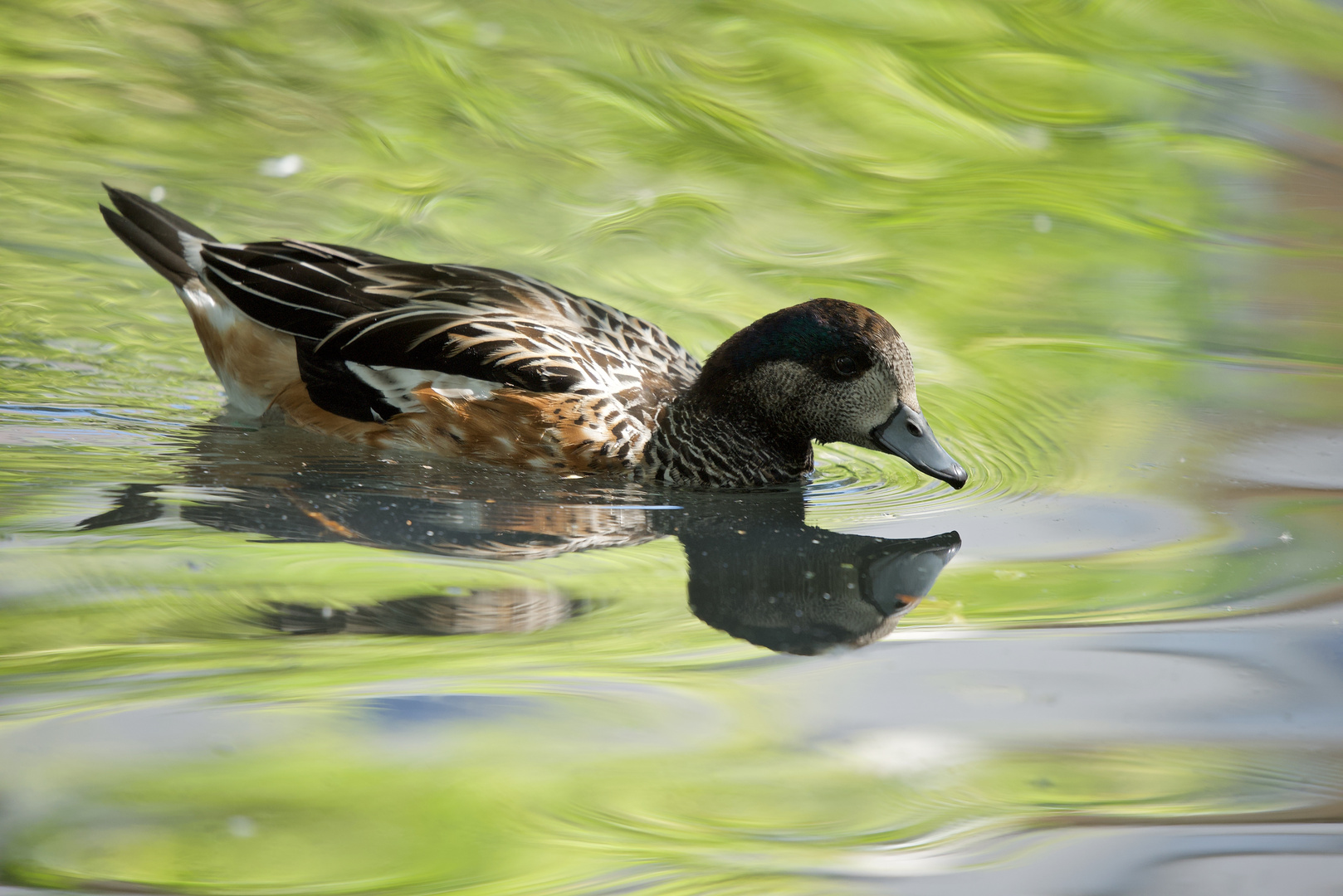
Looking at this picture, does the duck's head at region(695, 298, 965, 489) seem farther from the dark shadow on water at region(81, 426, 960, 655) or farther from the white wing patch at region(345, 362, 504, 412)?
the white wing patch at region(345, 362, 504, 412)

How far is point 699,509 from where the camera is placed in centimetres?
471

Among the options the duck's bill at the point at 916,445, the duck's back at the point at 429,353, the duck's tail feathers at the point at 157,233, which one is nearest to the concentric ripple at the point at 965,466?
the duck's bill at the point at 916,445

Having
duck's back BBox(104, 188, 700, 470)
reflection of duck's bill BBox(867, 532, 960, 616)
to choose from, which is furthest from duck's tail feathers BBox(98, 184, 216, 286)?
reflection of duck's bill BBox(867, 532, 960, 616)

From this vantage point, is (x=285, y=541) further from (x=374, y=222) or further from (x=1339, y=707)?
(x=374, y=222)

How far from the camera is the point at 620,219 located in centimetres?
810

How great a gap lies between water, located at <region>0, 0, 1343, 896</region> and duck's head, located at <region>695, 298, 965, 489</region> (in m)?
0.25

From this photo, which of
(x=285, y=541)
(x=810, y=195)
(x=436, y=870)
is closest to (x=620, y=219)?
(x=810, y=195)

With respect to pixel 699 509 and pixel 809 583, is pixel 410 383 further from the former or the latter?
pixel 809 583

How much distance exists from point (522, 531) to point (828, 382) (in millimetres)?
1276

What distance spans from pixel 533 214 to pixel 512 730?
5.61m

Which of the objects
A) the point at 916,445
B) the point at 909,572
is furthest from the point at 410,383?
the point at 909,572

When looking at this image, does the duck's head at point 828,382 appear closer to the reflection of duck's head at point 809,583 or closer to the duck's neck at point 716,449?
the duck's neck at point 716,449

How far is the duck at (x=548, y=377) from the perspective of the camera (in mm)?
4816

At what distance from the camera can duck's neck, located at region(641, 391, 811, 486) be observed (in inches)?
194
